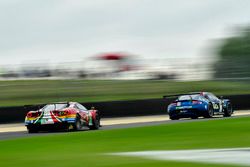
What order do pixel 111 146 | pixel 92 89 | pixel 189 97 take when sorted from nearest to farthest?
1. pixel 111 146
2. pixel 189 97
3. pixel 92 89

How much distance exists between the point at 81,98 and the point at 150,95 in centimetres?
295

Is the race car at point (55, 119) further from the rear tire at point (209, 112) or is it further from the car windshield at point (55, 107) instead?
the rear tire at point (209, 112)

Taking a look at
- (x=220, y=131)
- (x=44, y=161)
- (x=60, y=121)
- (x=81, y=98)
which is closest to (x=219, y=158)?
(x=44, y=161)

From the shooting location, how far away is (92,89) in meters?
29.8

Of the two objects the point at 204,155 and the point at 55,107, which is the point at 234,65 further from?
the point at 204,155

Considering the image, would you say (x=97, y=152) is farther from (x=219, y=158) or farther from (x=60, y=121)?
(x=60, y=121)

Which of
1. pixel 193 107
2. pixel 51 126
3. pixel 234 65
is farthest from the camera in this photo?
pixel 234 65

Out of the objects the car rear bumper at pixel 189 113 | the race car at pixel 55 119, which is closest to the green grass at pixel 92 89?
the car rear bumper at pixel 189 113

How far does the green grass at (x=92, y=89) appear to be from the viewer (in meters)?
29.3

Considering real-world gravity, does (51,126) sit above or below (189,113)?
above

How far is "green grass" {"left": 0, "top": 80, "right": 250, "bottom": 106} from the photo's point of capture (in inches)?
1154

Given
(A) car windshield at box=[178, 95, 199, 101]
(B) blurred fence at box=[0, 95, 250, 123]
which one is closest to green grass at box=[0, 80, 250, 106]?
(B) blurred fence at box=[0, 95, 250, 123]

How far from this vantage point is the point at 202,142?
1078cm

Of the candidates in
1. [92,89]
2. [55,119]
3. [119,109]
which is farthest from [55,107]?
[92,89]
